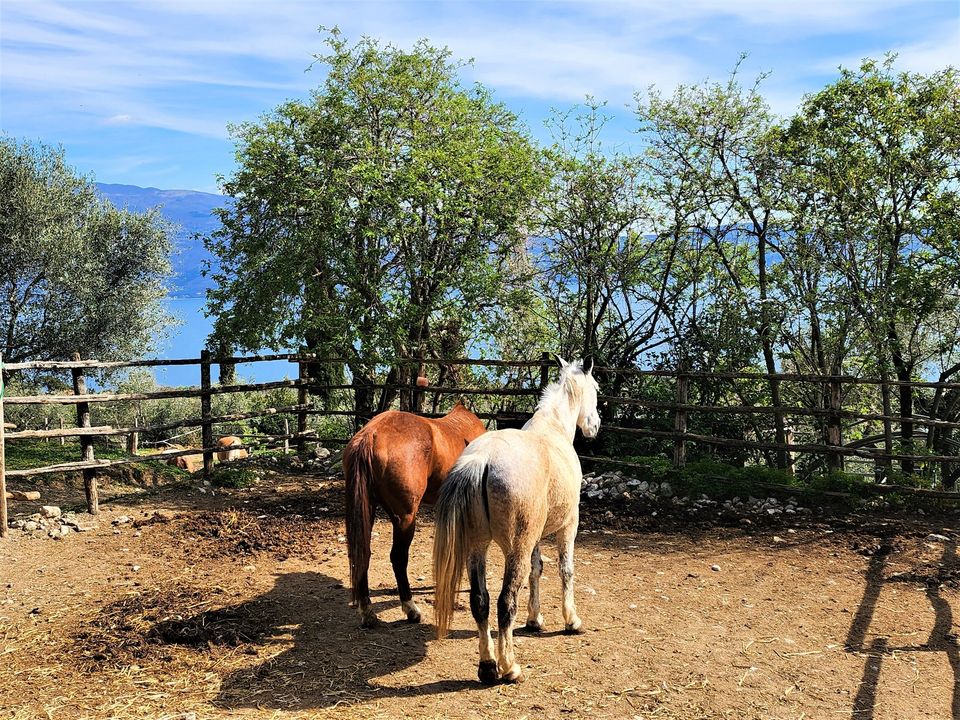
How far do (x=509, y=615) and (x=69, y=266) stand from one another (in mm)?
13016

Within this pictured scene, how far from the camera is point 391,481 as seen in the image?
491 centimetres

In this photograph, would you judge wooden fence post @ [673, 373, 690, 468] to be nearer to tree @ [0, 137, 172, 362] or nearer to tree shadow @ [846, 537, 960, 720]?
tree shadow @ [846, 537, 960, 720]

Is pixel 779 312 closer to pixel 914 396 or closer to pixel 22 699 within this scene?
pixel 914 396

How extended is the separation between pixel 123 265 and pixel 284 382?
6.43 metres

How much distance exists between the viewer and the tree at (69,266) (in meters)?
13.2

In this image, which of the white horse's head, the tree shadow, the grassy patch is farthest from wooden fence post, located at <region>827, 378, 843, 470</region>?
the grassy patch

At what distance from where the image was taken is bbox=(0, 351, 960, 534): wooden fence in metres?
8.03

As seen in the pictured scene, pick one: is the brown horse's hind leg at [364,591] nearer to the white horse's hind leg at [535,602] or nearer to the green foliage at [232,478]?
the white horse's hind leg at [535,602]

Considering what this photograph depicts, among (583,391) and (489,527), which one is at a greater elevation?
(583,391)

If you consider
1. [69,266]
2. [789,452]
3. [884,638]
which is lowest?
[884,638]

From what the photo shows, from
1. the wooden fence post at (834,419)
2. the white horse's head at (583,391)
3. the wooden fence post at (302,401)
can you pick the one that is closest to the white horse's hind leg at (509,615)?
the white horse's head at (583,391)

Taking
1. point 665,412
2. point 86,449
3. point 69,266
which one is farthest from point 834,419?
point 69,266

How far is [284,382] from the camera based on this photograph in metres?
10.7

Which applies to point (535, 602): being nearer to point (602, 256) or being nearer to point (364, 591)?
point (364, 591)
